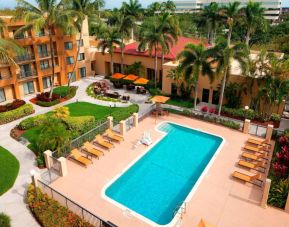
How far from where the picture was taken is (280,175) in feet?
58.5

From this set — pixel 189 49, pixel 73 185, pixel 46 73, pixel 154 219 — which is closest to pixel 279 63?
pixel 189 49

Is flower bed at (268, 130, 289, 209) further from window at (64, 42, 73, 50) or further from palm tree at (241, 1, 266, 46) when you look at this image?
window at (64, 42, 73, 50)

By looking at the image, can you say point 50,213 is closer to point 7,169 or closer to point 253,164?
point 7,169

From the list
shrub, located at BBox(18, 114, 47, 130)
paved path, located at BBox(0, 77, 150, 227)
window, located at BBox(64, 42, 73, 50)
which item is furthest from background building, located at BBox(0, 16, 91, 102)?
shrub, located at BBox(18, 114, 47, 130)

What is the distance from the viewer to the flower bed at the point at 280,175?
1582cm

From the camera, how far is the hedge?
548 inches

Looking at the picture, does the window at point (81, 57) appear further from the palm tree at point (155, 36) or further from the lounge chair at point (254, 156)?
the lounge chair at point (254, 156)

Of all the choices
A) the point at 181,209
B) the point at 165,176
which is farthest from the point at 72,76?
the point at 181,209

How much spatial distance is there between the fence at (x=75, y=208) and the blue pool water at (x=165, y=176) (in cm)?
261

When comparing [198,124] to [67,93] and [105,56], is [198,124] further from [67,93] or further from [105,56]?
[105,56]

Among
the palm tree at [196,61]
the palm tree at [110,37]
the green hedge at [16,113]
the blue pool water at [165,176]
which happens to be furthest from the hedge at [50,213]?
the palm tree at [110,37]

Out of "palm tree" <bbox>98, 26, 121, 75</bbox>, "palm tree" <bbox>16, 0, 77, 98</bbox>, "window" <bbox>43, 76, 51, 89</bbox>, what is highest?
"palm tree" <bbox>16, 0, 77, 98</bbox>

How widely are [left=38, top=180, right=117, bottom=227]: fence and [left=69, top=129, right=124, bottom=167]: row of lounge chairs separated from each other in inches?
147

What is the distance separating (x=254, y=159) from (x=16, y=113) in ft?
79.7
